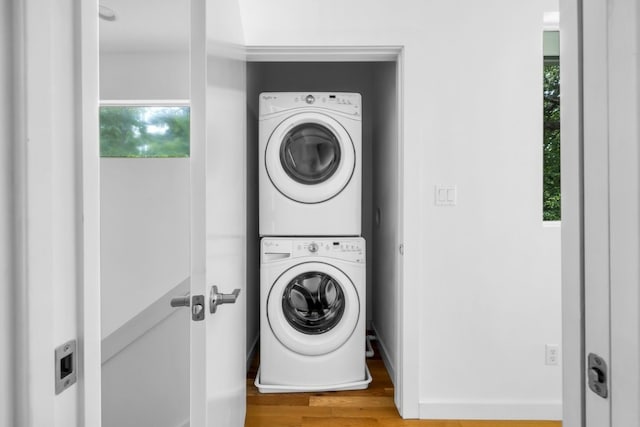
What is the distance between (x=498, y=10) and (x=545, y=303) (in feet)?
4.88

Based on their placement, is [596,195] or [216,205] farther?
[216,205]

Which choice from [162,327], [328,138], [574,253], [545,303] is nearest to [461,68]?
[328,138]

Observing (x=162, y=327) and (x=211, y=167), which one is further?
(x=162, y=327)

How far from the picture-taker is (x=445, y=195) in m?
2.05

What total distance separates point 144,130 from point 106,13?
0.54 metres

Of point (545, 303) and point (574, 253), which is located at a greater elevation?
point (574, 253)

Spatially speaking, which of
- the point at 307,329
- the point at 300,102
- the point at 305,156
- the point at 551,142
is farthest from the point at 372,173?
the point at 307,329

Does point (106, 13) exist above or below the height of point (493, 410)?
above

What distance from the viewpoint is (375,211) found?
3.45 m

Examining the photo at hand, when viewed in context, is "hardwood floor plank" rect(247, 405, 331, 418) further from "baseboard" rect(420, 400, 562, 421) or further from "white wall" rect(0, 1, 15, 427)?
"white wall" rect(0, 1, 15, 427)

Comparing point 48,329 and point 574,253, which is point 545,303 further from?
point 48,329

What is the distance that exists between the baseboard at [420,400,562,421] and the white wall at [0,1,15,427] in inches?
77.8

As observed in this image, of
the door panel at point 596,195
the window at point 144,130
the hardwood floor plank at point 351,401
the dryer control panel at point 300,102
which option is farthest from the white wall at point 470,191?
the door panel at point 596,195

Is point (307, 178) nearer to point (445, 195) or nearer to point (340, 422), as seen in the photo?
point (445, 195)
